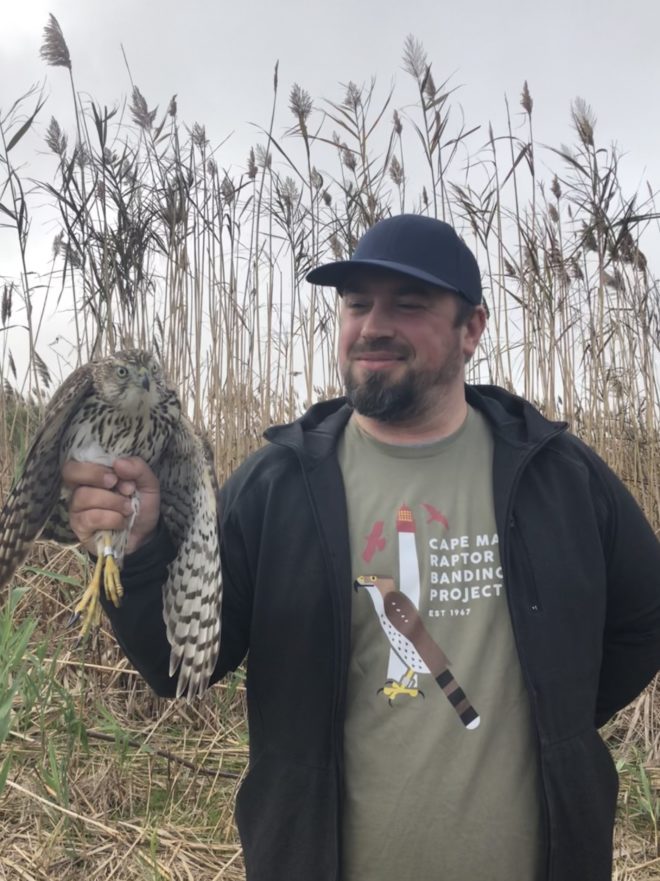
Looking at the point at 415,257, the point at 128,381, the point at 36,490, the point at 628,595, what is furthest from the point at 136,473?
the point at 628,595

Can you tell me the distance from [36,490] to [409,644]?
89cm

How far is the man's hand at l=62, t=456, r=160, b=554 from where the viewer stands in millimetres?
1499

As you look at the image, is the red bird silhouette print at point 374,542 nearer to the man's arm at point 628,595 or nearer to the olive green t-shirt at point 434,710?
the olive green t-shirt at point 434,710

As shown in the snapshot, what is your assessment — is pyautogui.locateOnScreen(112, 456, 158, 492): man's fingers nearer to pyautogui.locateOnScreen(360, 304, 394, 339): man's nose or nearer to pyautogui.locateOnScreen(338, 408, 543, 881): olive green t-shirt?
pyautogui.locateOnScreen(338, 408, 543, 881): olive green t-shirt

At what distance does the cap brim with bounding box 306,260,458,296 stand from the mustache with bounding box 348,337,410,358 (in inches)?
6.2

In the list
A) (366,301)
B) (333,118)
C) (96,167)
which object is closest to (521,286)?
(333,118)

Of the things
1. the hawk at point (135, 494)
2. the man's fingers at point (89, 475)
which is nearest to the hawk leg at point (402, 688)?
the hawk at point (135, 494)

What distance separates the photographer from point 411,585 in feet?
5.35

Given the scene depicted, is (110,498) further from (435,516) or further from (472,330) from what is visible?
(472,330)

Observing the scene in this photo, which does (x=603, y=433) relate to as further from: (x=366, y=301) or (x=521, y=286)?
(x=366, y=301)

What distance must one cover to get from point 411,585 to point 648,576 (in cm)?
63

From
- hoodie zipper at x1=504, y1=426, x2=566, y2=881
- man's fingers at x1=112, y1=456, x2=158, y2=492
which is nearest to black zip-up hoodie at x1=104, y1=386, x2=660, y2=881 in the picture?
hoodie zipper at x1=504, y1=426, x2=566, y2=881

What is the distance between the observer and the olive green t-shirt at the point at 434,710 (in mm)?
1529

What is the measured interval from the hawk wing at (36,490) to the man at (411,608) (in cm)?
22
